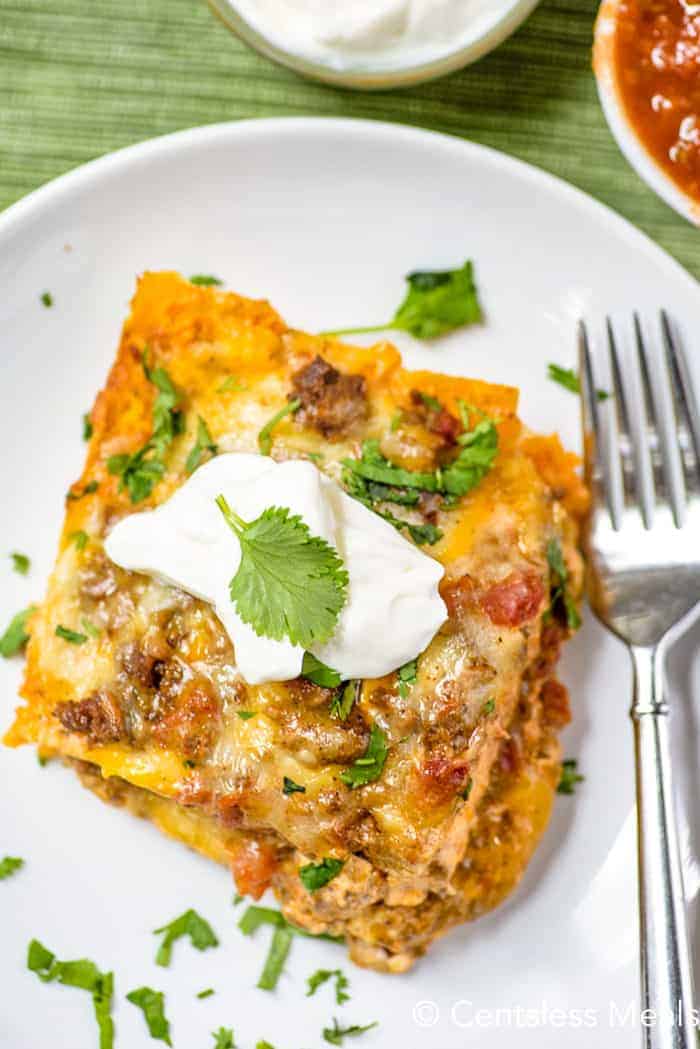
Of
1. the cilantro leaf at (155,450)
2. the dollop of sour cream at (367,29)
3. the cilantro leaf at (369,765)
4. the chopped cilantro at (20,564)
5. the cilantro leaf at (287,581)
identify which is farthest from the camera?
the chopped cilantro at (20,564)

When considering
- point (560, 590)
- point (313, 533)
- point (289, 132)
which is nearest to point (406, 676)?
point (313, 533)

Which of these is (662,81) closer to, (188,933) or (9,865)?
(188,933)

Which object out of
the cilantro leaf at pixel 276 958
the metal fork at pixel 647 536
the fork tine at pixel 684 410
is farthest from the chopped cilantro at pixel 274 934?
the fork tine at pixel 684 410

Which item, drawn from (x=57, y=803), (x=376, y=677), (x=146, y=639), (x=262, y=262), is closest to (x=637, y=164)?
(x=262, y=262)

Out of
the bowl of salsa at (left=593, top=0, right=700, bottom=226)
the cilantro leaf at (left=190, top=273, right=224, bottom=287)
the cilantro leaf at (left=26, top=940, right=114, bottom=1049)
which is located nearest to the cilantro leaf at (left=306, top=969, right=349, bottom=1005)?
the cilantro leaf at (left=26, top=940, right=114, bottom=1049)

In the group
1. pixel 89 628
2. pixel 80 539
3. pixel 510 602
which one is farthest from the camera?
pixel 80 539

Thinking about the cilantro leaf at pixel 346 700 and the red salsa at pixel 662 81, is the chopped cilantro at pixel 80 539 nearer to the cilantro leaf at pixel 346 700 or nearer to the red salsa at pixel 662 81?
the cilantro leaf at pixel 346 700
